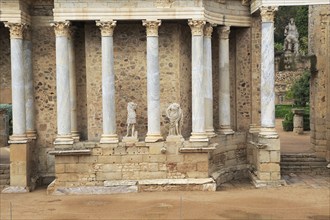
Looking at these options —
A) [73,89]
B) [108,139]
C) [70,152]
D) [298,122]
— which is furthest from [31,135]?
[298,122]

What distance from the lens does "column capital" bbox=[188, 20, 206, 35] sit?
18.5 metres

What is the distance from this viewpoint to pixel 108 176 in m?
18.4

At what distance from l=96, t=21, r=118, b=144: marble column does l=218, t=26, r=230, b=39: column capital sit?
484cm

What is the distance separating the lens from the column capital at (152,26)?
18422 millimetres

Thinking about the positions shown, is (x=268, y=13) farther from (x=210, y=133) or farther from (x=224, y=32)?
(x=210, y=133)

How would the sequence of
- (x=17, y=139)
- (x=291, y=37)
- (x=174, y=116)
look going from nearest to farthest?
(x=174, y=116)
(x=17, y=139)
(x=291, y=37)

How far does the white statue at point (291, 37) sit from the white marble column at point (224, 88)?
395cm

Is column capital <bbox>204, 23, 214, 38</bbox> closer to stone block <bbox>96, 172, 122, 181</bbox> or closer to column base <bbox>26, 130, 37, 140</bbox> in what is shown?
stone block <bbox>96, 172, 122, 181</bbox>

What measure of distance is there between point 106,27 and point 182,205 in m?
7.31

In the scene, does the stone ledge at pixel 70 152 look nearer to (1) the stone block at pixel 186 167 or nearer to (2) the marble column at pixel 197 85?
(1) the stone block at pixel 186 167

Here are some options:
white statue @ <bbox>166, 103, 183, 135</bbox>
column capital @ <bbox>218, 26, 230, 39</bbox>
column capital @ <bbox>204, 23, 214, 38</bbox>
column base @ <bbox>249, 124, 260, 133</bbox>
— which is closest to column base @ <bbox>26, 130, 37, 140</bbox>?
white statue @ <bbox>166, 103, 183, 135</bbox>

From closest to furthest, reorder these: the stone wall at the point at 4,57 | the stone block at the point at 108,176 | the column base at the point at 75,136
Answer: the stone block at the point at 108,176 → the column base at the point at 75,136 → the stone wall at the point at 4,57

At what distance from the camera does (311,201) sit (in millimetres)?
16156

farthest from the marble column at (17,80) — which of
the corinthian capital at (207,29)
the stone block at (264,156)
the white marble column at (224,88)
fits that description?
the stone block at (264,156)
